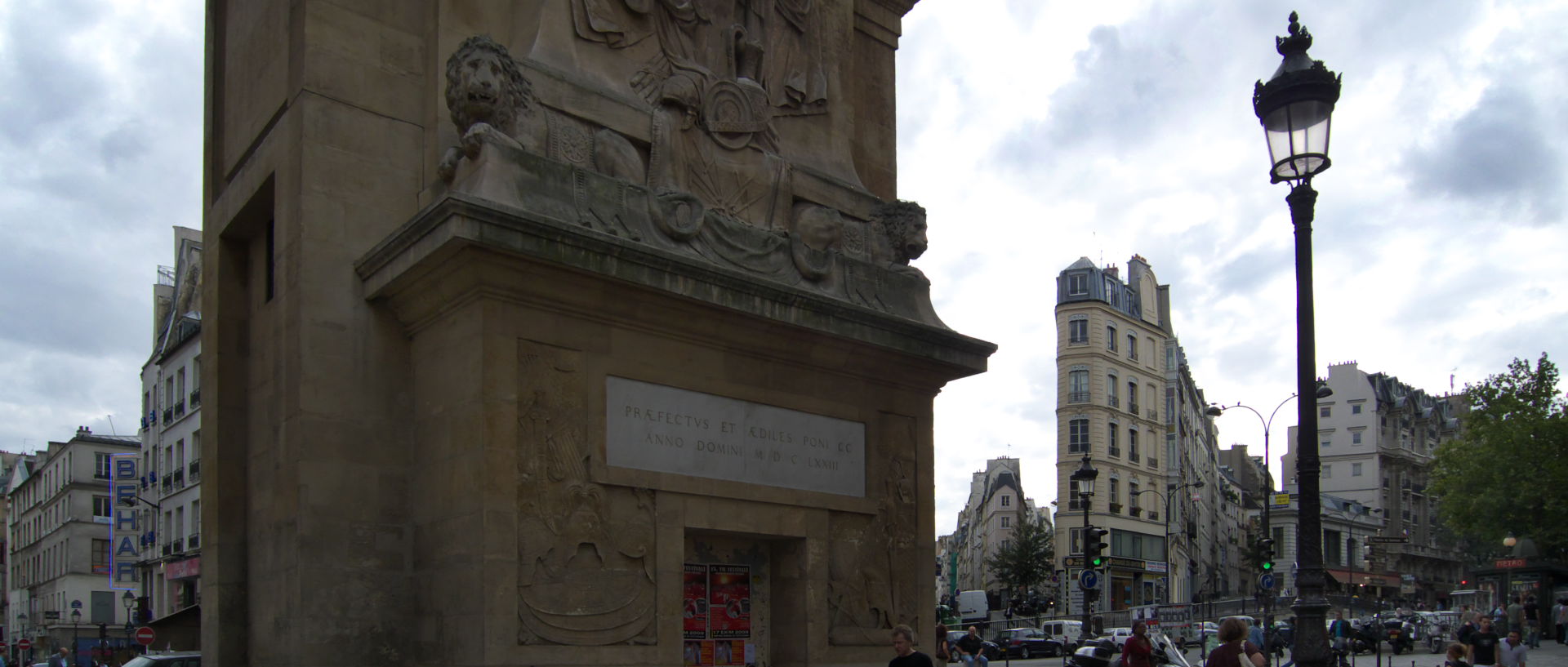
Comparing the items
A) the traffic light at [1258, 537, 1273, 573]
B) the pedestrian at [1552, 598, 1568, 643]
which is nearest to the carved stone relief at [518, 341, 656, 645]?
the traffic light at [1258, 537, 1273, 573]

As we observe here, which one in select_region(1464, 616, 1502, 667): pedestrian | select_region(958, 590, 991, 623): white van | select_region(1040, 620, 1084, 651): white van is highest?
select_region(1464, 616, 1502, 667): pedestrian

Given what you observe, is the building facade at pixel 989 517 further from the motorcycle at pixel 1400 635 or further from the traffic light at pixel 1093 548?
the traffic light at pixel 1093 548

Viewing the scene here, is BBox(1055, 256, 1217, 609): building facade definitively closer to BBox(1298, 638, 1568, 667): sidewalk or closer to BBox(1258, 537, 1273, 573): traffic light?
BBox(1298, 638, 1568, 667): sidewalk

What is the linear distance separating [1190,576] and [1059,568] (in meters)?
19.1

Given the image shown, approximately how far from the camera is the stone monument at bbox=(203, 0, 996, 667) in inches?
514

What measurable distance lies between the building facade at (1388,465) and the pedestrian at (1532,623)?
72.7 metres

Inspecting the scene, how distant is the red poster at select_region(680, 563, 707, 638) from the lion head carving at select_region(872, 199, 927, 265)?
18.0ft

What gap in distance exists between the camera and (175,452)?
2120 inches

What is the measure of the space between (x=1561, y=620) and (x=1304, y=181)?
41066 mm

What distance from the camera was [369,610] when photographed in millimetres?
13250

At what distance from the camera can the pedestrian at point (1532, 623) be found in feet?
140

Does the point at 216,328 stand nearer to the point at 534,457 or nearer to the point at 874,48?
the point at 534,457

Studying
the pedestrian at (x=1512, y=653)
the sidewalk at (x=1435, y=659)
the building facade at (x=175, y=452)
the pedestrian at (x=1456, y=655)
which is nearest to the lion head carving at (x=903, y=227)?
the pedestrian at (x=1456, y=655)

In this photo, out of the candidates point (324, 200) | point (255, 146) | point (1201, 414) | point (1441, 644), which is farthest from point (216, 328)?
point (1201, 414)
